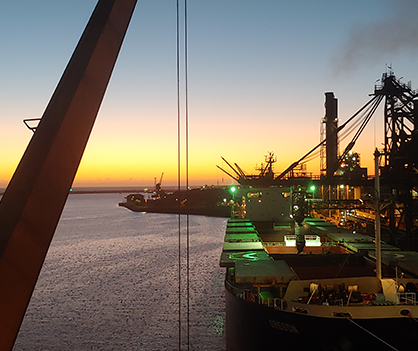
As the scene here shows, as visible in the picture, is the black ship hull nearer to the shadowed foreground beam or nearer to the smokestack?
the shadowed foreground beam

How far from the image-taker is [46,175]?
3225 millimetres

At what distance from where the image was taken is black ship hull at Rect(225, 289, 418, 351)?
11.7 metres

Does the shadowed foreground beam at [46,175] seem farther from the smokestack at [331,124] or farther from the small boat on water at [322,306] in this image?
the smokestack at [331,124]

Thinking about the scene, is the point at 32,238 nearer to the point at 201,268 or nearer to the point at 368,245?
the point at 368,245

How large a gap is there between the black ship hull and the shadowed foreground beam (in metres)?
11.6

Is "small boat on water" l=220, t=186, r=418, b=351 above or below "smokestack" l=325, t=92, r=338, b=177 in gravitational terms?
below

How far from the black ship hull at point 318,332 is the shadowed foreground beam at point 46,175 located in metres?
11.6

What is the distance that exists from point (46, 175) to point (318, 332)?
12.5 m

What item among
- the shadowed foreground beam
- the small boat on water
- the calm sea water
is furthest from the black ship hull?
the shadowed foreground beam

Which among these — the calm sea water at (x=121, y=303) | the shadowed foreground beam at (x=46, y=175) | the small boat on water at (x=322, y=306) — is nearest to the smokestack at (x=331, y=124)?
the calm sea water at (x=121, y=303)

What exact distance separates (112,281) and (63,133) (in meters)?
37.7

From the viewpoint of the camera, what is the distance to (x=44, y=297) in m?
32.1

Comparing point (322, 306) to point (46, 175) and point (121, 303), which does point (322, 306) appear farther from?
point (121, 303)

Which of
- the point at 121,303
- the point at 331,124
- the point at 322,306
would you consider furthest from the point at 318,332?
the point at 331,124
